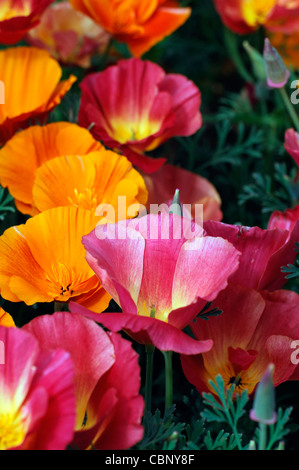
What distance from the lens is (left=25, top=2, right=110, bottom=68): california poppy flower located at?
2.96 ft

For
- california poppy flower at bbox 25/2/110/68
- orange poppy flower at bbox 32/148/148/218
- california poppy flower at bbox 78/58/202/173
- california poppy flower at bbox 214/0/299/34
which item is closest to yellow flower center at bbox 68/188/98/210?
orange poppy flower at bbox 32/148/148/218

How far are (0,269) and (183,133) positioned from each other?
1.00ft

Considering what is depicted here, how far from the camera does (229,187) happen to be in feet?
3.16

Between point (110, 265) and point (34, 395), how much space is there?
128 mm

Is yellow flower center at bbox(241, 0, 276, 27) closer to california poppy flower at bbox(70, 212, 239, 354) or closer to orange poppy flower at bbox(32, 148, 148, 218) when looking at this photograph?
orange poppy flower at bbox(32, 148, 148, 218)

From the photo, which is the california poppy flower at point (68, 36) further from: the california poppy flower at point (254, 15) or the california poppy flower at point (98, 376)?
the california poppy flower at point (98, 376)

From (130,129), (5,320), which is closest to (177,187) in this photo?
(130,129)

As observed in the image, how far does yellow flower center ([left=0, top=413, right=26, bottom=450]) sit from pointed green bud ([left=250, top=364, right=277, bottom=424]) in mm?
155

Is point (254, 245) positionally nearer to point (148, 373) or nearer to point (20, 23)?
point (148, 373)

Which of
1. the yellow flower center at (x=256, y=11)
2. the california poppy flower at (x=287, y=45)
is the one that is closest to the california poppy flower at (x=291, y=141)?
the yellow flower center at (x=256, y=11)

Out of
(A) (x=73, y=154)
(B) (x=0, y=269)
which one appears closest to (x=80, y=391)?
(B) (x=0, y=269)

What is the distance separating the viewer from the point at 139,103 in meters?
0.79

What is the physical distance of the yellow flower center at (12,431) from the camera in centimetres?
44
